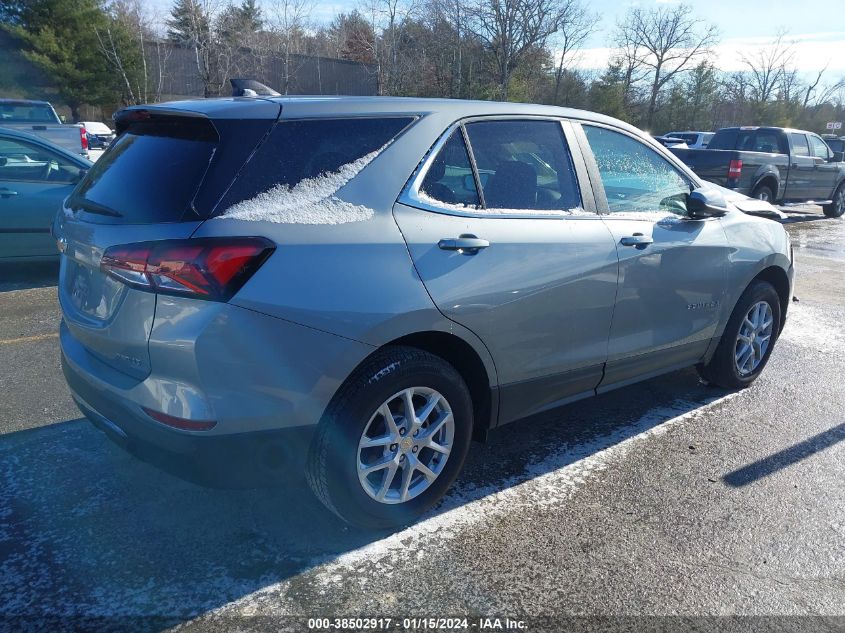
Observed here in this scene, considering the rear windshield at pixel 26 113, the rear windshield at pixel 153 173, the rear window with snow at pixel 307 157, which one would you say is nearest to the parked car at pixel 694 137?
the rear windshield at pixel 26 113

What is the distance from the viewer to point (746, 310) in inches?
173

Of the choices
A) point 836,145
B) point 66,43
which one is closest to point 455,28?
point 836,145

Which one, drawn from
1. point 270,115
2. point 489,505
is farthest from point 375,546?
point 270,115

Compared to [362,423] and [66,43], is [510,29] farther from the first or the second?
[362,423]

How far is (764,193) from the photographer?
13.6 metres

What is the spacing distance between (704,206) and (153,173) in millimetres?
2972

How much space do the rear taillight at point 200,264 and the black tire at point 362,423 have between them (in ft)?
1.90

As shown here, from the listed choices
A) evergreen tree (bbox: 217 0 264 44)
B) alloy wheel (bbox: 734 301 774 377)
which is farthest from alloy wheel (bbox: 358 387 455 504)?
evergreen tree (bbox: 217 0 264 44)

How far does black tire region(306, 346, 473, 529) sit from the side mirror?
6.45ft

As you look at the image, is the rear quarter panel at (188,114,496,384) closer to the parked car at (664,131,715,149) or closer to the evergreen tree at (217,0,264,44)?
the parked car at (664,131,715,149)

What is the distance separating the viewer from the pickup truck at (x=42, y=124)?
14.3 metres

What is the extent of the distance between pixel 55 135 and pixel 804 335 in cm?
1460

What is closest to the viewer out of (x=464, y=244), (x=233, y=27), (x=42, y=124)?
(x=464, y=244)

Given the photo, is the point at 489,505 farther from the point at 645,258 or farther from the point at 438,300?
the point at 645,258
